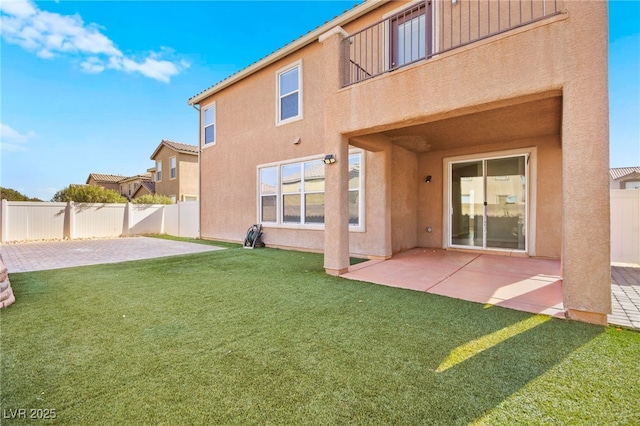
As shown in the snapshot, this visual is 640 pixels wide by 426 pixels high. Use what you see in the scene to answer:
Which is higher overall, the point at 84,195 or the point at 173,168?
the point at 173,168

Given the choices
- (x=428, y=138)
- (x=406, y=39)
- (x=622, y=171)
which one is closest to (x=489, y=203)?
(x=428, y=138)

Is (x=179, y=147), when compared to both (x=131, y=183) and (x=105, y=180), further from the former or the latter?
(x=105, y=180)

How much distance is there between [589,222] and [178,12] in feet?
44.5

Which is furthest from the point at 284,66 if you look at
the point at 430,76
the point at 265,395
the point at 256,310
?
the point at 265,395

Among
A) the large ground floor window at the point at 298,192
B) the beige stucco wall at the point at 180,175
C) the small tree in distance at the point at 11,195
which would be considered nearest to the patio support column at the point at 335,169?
the large ground floor window at the point at 298,192

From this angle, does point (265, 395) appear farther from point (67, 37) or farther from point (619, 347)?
point (67, 37)

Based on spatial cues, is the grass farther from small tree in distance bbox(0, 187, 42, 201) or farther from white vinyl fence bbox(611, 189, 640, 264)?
small tree in distance bbox(0, 187, 42, 201)

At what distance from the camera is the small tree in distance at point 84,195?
1565 centimetres

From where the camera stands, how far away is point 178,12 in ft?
34.4

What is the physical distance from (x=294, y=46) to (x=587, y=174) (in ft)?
27.8

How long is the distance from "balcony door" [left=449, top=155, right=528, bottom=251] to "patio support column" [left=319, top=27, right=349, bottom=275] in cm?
454

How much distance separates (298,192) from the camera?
9219mm

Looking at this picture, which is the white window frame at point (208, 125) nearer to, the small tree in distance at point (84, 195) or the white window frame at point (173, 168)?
the small tree in distance at point (84, 195)

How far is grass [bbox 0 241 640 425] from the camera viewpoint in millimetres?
1904
